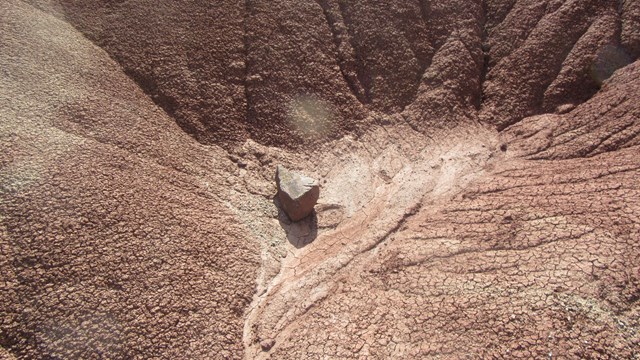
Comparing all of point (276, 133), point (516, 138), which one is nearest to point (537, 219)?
point (516, 138)

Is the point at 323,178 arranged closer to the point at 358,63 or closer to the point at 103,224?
the point at 358,63

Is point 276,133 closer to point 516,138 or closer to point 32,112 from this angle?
point 32,112

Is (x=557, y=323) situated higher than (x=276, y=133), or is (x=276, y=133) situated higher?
(x=276, y=133)

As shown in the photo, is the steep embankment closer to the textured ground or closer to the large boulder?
the textured ground

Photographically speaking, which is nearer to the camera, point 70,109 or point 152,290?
point 152,290

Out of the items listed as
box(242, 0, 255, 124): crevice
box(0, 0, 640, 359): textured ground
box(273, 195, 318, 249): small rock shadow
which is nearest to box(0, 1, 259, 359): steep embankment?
box(0, 0, 640, 359): textured ground

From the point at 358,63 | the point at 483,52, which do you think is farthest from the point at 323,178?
the point at 483,52

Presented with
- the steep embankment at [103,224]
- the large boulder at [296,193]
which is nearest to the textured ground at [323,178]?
the steep embankment at [103,224]
